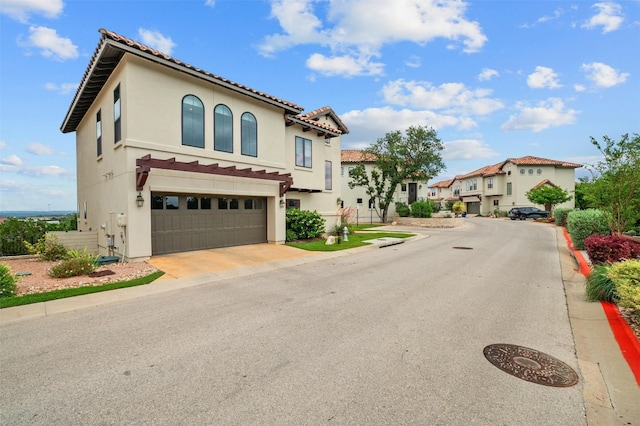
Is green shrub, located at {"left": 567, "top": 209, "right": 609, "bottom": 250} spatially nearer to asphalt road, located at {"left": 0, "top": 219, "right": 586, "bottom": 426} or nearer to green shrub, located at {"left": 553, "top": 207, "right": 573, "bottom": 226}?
asphalt road, located at {"left": 0, "top": 219, "right": 586, "bottom": 426}

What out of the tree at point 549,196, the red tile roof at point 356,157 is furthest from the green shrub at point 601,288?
the tree at point 549,196

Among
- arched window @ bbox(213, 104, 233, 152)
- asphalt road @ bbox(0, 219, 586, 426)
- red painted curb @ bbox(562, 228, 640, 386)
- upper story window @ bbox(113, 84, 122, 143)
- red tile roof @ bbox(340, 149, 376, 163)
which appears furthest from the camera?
red tile roof @ bbox(340, 149, 376, 163)

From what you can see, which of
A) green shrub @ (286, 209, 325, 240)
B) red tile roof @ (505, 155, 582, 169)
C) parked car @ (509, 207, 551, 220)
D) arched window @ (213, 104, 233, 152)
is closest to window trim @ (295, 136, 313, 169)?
green shrub @ (286, 209, 325, 240)

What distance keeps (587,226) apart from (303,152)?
1513 centimetres

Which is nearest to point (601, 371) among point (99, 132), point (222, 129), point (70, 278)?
point (70, 278)

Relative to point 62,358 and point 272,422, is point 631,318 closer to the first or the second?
point 272,422

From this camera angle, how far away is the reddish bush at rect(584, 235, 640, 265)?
8.61m

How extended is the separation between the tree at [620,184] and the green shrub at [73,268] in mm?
18126

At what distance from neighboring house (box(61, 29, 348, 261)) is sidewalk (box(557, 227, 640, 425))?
11.7 meters

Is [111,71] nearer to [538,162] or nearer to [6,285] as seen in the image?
[6,285]

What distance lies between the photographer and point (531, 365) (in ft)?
13.4

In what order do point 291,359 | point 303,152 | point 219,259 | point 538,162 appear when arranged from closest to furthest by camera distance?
point 291,359, point 219,259, point 303,152, point 538,162

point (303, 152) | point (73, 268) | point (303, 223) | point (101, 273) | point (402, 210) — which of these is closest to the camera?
point (73, 268)

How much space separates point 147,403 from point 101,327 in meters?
2.90
